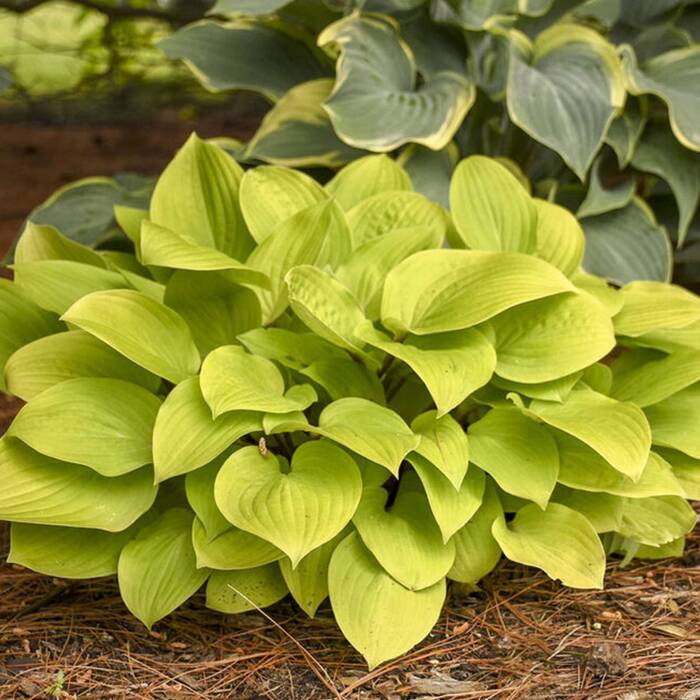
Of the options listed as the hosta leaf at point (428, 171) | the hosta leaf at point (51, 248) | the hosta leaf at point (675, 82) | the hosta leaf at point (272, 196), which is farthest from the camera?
the hosta leaf at point (428, 171)

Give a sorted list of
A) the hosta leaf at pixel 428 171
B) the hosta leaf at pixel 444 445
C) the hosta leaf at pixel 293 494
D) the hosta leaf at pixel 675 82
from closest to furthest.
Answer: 1. the hosta leaf at pixel 293 494
2. the hosta leaf at pixel 444 445
3. the hosta leaf at pixel 675 82
4. the hosta leaf at pixel 428 171

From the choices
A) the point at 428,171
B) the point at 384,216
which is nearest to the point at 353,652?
the point at 384,216

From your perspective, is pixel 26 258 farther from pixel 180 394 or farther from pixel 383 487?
pixel 383 487

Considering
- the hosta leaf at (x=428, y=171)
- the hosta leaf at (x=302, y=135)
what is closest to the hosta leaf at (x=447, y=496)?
the hosta leaf at (x=428, y=171)

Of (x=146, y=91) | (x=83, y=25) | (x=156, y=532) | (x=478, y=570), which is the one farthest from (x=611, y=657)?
(x=146, y=91)

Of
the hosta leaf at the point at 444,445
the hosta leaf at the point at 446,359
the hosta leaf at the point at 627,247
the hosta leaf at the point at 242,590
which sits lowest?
the hosta leaf at the point at 627,247

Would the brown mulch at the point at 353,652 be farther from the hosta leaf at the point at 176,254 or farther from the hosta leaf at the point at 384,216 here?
the hosta leaf at the point at 384,216

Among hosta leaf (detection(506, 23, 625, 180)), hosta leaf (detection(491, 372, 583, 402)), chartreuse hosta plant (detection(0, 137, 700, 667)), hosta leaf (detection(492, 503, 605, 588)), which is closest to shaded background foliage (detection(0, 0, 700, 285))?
hosta leaf (detection(506, 23, 625, 180))
